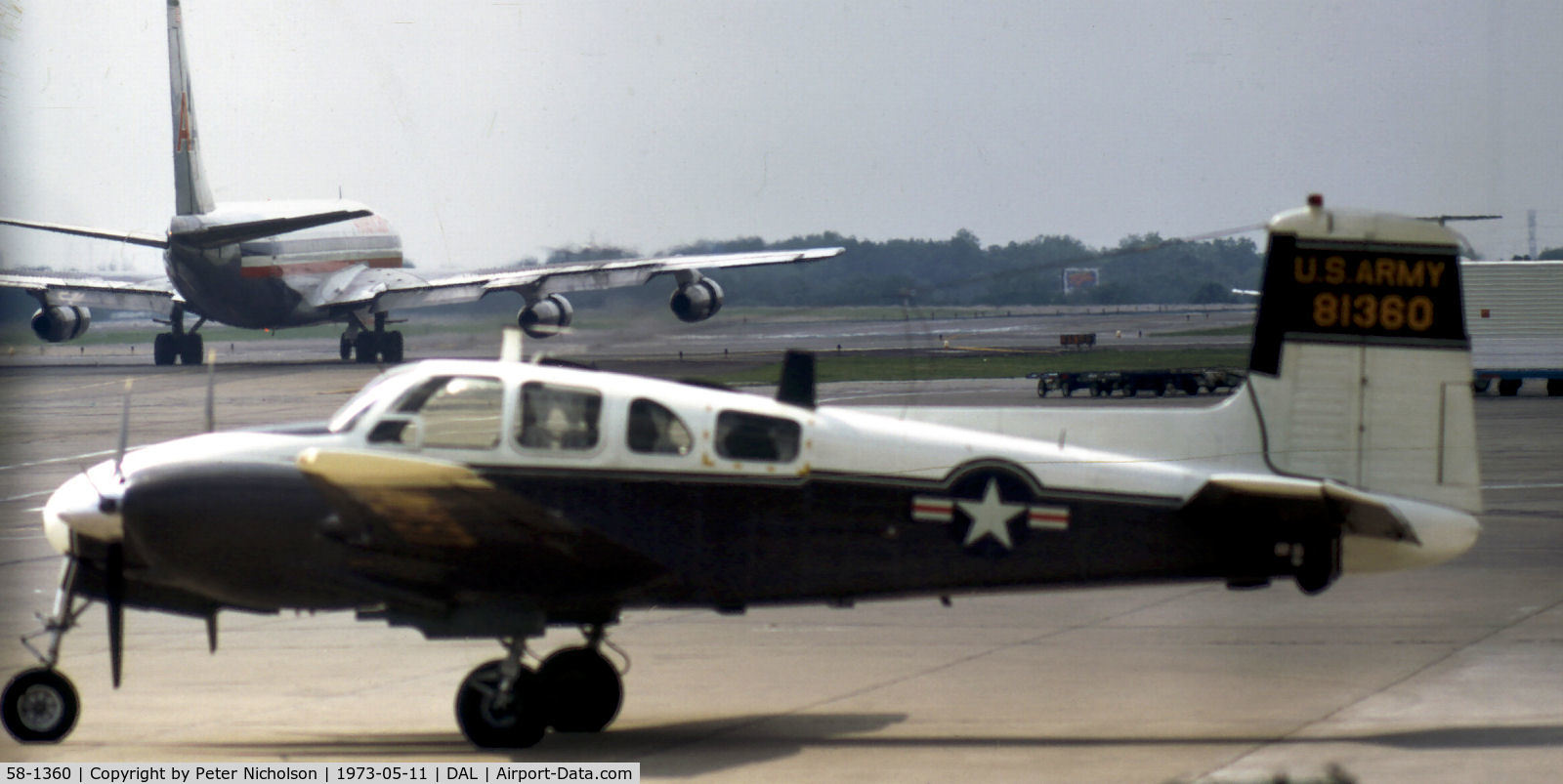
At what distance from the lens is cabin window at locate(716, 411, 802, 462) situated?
31.4ft

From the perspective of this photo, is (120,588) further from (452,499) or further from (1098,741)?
(1098,741)

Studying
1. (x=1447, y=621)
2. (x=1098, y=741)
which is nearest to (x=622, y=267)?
(x=1098, y=741)

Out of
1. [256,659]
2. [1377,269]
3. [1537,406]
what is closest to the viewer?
[1377,269]

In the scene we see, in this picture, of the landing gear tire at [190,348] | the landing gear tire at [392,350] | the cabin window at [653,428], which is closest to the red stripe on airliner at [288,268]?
the landing gear tire at [190,348]

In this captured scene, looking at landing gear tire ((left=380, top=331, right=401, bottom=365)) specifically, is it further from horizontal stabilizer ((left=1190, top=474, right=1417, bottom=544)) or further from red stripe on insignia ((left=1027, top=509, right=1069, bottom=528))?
horizontal stabilizer ((left=1190, top=474, right=1417, bottom=544))

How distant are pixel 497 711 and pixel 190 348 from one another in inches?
1685

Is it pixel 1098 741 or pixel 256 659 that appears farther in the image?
pixel 256 659

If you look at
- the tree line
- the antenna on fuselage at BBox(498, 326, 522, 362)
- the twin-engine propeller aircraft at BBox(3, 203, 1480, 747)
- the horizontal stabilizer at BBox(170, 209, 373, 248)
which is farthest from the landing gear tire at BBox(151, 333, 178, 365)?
the antenna on fuselage at BBox(498, 326, 522, 362)

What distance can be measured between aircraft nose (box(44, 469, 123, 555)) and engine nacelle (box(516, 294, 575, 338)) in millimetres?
2873

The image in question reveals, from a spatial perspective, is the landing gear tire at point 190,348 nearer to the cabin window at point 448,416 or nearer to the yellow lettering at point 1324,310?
the cabin window at point 448,416

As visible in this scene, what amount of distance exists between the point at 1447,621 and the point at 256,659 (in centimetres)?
1023

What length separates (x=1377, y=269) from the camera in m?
10.0

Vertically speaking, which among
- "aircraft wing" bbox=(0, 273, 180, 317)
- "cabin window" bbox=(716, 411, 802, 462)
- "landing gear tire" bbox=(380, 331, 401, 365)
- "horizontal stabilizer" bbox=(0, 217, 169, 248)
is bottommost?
"cabin window" bbox=(716, 411, 802, 462)

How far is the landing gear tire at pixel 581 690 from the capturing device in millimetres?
9859
